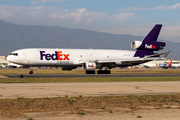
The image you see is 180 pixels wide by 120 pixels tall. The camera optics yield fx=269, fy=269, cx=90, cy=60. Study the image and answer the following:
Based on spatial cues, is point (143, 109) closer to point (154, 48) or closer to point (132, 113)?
point (132, 113)

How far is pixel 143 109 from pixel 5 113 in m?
6.59

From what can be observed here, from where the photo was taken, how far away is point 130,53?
55375mm

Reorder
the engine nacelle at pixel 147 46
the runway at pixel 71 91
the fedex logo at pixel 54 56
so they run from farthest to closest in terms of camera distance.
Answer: the engine nacelle at pixel 147 46 < the fedex logo at pixel 54 56 < the runway at pixel 71 91

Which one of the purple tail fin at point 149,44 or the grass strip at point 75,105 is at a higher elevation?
the purple tail fin at point 149,44

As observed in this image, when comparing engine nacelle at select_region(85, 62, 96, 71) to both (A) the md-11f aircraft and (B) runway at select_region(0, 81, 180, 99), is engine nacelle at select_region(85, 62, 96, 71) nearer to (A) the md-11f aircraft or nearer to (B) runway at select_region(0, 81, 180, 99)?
(A) the md-11f aircraft

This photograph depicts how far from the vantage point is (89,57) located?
5188 centimetres

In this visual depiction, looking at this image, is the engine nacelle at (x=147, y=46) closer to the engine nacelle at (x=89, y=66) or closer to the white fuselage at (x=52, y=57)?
the white fuselage at (x=52, y=57)

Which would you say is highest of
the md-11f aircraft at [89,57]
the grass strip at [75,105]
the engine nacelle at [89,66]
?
the md-11f aircraft at [89,57]

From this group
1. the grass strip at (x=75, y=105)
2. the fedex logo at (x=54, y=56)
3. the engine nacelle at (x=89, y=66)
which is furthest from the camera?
the engine nacelle at (x=89, y=66)

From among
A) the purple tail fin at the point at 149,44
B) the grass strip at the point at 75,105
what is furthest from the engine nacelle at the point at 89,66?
the grass strip at the point at 75,105

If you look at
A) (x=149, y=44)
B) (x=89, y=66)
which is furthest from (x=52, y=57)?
(x=149, y=44)

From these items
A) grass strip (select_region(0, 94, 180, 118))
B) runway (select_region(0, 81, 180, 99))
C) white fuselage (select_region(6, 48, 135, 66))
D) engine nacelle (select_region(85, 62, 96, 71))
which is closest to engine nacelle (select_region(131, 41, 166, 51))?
white fuselage (select_region(6, 48, 135, 66))

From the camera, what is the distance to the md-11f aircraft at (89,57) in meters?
47.9

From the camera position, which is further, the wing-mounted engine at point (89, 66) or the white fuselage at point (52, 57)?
the wing-mounted engine at point (89, 66)
